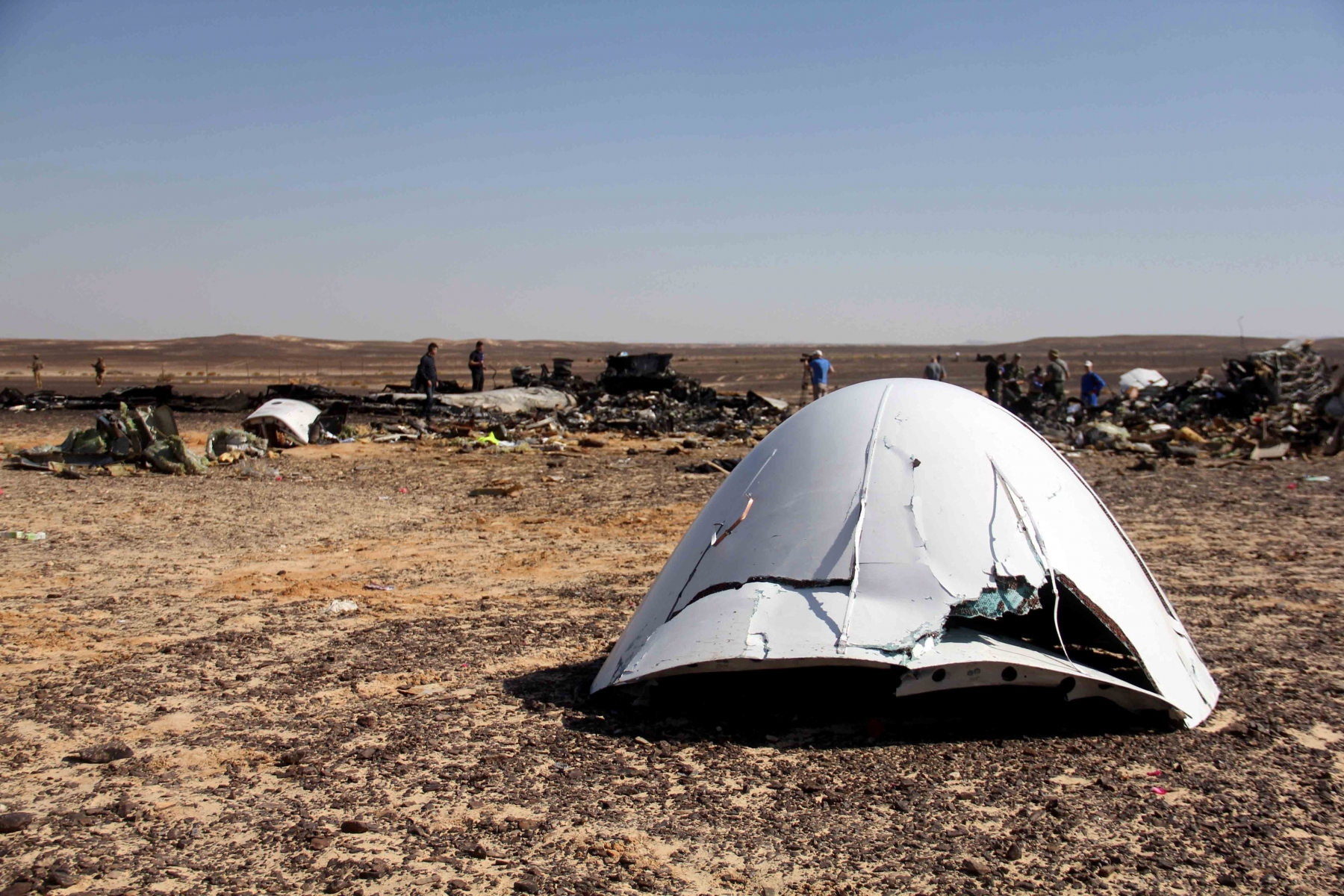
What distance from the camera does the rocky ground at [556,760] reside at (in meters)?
3.56

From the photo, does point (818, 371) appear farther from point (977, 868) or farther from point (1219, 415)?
point (977, 868)

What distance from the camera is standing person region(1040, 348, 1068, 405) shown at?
2031 cm

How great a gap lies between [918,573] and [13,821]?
12.9 ft

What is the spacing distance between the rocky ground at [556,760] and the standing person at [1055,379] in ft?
39.8

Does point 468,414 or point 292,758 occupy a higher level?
point 468,414

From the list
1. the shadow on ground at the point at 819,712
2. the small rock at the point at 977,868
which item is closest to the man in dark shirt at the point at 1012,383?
the shadow on ground at the point at 819,712

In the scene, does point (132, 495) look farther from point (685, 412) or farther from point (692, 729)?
point (685, 412)

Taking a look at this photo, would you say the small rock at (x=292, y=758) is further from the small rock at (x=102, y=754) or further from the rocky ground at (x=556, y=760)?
the small rock at (x=102, y=754)

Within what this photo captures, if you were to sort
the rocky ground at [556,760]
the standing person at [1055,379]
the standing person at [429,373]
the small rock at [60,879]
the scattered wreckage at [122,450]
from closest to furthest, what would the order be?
1. the small rock at [60,879]
2. the rocky ground at [556,760]
3. the scattered wreckage at [122,450]
4. the standing person at [1055,379]
5. the standing person at [429,373]

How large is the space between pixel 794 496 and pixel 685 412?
18.8 metres

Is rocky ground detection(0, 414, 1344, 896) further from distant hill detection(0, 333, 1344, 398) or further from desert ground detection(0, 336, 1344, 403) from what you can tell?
distant hill detection(0, 333, 1344, 398)

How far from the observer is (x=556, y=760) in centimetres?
452

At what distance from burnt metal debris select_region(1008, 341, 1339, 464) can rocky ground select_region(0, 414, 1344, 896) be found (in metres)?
9.58

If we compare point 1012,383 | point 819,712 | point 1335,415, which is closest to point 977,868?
point 819,712
